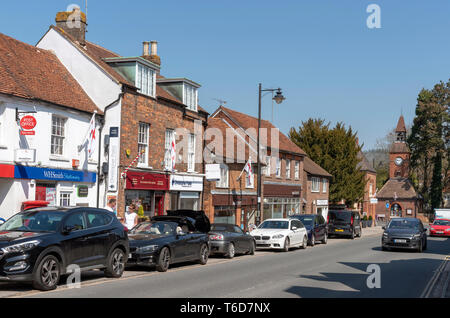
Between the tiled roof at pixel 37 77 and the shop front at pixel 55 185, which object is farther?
the tiled roof at pixel 37 77

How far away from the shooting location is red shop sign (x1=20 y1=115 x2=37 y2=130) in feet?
61.9

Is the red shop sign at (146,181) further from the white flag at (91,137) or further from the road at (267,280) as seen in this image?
the road at (267,280)

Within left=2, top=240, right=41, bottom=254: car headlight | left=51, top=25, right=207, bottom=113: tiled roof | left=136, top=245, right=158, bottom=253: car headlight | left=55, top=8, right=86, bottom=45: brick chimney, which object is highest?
left=55, top=8, right=86, bottom=45: brick chimney

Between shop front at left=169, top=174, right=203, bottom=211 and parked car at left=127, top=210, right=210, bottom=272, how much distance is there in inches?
398

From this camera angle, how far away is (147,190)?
26.3 meters

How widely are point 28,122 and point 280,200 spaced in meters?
27.6

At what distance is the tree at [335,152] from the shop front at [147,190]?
29.6 metres

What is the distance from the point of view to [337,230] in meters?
36.5

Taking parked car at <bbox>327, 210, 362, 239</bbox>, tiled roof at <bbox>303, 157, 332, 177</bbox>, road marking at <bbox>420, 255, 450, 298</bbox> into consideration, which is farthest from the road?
tiled roof at <bbox>303, 157, 332, 177</bbox>

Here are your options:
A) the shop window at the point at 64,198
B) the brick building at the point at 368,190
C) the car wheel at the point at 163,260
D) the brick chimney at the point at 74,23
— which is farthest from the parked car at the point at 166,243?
the brick building at the point at 368,190

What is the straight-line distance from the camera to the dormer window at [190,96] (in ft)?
97.1

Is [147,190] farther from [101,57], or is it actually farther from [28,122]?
[28,122]

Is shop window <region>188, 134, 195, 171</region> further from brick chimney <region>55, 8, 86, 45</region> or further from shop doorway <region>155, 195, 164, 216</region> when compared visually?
brick chimney <region>55, 8, 86, 45</region>

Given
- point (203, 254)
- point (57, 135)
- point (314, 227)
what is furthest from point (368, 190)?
point (203, 254)
